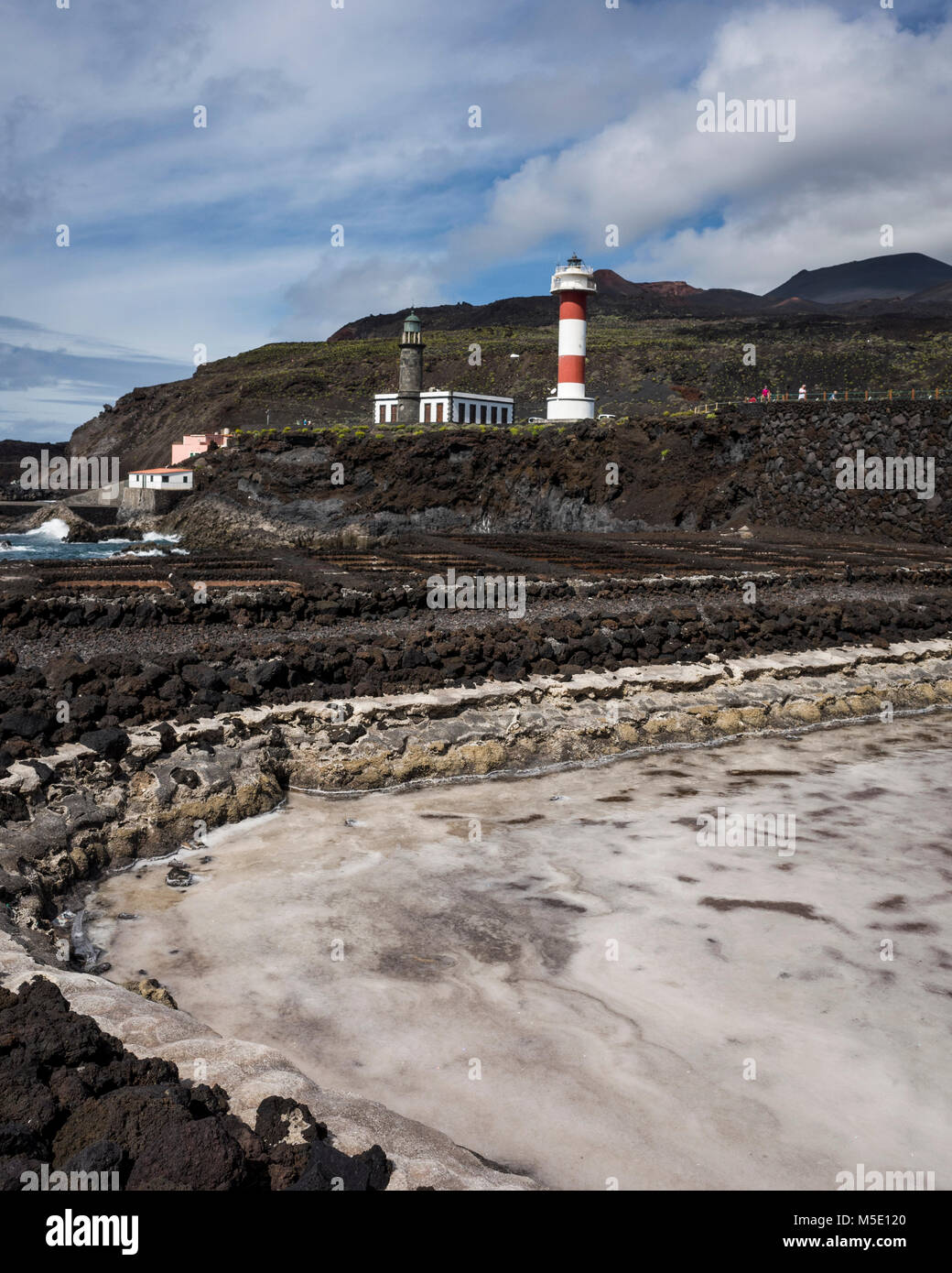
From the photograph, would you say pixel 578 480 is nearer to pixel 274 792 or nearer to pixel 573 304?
pixel 573 304

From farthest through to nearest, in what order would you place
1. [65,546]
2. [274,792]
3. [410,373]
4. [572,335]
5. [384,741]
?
[410,373]
[572,335]
[65,546]
[384,741]
[274,792]

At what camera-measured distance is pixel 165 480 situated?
4559 centimetres

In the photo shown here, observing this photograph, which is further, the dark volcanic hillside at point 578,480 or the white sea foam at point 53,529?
the white sea foam at point 53,529

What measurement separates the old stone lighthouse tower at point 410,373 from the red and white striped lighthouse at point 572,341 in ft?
31.3

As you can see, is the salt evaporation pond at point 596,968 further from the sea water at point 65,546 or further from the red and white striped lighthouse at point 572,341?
the red and white striped lighthouse at point 572,341

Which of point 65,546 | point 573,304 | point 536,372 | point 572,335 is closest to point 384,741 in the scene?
point 65,546

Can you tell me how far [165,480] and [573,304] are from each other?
817 inches

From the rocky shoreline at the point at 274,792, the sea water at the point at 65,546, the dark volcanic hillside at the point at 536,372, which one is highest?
the dark volcanic hillside at the point at 536,372

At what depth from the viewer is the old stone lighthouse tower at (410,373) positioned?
46.5 m

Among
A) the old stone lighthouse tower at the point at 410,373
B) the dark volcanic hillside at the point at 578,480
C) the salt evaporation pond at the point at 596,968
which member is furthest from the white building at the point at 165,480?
the salt evaporation pond at the point at 596,968

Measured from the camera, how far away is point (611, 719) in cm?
859
